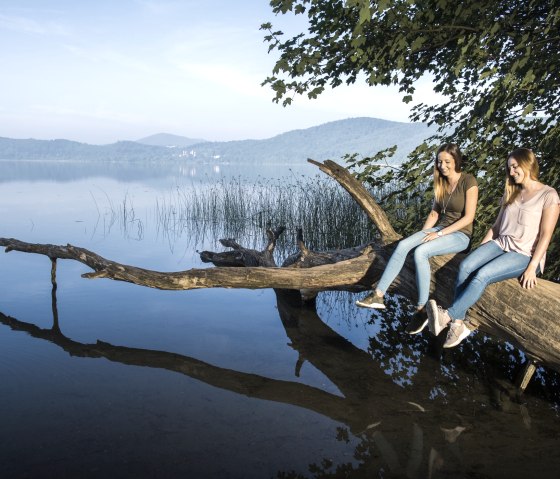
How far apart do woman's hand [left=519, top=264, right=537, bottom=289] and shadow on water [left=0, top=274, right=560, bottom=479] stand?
3.57 ft

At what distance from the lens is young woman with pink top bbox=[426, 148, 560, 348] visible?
3979mm

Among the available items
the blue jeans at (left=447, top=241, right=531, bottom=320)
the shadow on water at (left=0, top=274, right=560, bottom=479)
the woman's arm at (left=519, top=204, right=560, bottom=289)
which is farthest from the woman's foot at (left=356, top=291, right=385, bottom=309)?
the woman's arm at (left=519, top=204, right=560, bottom=289)

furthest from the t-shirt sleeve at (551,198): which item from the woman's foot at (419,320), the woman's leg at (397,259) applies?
the woman's foot at (419,320)

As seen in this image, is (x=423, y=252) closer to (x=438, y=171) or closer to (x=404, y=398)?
(x=438, y=171)

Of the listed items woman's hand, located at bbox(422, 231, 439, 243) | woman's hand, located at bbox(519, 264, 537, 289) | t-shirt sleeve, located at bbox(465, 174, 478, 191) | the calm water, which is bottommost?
the calm water

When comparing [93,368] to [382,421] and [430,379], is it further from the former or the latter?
[430,379]

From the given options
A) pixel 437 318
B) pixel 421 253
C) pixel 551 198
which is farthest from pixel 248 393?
pixel 551 198

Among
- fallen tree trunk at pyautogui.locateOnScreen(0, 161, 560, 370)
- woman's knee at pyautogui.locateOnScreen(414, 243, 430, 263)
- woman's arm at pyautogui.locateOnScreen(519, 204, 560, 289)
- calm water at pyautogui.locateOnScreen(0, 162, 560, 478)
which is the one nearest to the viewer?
calm water at pyautogui.locateOnScreen(0, 162, 560, 478)

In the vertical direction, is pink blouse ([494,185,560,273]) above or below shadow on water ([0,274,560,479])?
above

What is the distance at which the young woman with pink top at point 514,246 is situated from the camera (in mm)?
3979

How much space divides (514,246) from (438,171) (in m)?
0.96

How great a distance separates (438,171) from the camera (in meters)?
4.69

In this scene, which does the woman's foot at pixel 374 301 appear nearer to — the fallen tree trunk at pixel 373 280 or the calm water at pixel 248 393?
the fallen tree trunk at pixel 373 280

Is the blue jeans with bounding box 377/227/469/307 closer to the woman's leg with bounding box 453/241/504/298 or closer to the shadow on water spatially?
the woman's leg with bounding box 453/241/504/298
